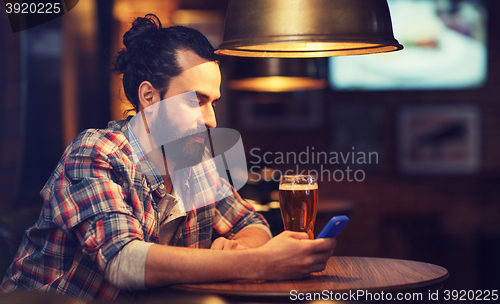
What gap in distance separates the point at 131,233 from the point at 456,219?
12.4 feet

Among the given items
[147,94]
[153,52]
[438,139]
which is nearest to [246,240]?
[147,94]

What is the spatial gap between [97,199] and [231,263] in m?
0.36

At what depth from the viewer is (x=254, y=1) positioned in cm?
107

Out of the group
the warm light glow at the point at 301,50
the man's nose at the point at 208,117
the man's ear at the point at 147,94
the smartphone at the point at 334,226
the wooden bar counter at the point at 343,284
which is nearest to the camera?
the wooden bar counter at the point at 343,284

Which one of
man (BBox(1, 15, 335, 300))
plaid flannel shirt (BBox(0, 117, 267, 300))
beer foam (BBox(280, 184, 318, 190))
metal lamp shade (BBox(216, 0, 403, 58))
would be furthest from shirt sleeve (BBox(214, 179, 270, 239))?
metal lamp shade (BBox(216, 0, 403, 58))

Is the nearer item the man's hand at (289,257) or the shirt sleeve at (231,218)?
the man's hand at (289,257)

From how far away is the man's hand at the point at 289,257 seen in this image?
1.11 m

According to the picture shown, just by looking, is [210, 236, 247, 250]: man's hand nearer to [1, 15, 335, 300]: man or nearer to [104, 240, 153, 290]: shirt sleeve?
[1, 15, 335, 300]: man

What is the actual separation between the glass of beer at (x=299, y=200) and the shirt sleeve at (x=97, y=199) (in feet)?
1.27

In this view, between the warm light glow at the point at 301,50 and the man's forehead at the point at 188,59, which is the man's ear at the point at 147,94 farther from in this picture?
the warm light glow at the point at 301,50

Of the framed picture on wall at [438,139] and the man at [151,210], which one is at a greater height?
the man at [151,210]

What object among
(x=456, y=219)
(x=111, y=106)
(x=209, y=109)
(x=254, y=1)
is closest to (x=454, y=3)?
(x=456, y=219)

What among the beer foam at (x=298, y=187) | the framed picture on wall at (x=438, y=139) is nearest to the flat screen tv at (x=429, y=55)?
the framed picture on wall at (x=438, y=139)

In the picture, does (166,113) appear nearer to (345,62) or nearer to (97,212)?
(97,212)
